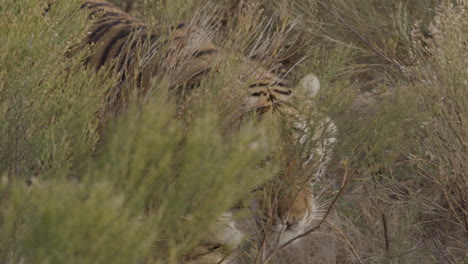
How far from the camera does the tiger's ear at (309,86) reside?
303cm

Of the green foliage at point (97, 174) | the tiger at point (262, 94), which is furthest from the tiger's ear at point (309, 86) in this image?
the green foliage at point (97, 174)

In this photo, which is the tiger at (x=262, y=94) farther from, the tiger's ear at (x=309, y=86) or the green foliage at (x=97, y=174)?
the green foliage at (x=97, y=174)

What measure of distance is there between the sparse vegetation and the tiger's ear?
60mm

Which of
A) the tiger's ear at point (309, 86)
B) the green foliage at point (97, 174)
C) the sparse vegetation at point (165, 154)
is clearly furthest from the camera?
the tiger's ear at point (309, 86)

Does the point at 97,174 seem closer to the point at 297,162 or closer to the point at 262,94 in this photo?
the point at 297,162

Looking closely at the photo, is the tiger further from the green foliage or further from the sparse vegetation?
the green foliage

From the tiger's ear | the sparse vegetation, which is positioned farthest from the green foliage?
the tiger's ear

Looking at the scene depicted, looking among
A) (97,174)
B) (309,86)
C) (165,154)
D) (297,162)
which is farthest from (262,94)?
(97,174)

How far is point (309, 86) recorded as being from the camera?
314 cm

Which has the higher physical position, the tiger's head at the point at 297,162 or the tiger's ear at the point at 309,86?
the tiger's ear at the point at 309,86

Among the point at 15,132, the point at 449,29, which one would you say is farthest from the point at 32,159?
the point at 449,29

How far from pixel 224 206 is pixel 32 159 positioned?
3.35 feet

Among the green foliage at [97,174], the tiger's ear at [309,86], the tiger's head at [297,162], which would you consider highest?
the green foliage at [97,174]

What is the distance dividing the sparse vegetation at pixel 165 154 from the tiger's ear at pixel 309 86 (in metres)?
0.06
